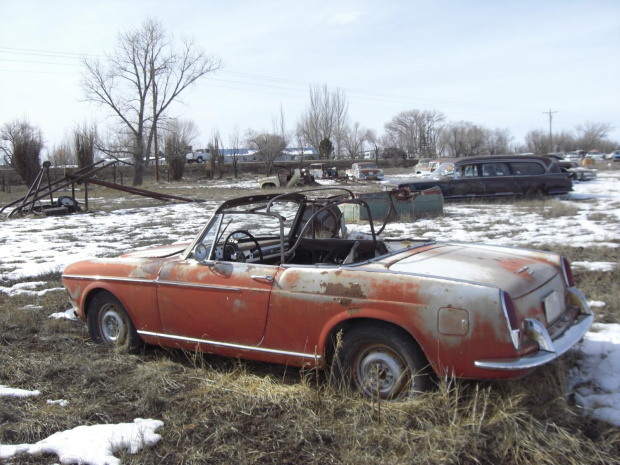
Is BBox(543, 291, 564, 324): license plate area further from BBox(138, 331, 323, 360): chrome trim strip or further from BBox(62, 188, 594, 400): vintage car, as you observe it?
BBox(138, 331, 323, 360): chrome trim strip

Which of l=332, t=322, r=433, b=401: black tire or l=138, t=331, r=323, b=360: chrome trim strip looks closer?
l=332, t=322, r=433, b=401: black tire

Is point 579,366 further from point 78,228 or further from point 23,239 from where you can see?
point 78,228

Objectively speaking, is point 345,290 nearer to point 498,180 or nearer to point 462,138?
point 498,180

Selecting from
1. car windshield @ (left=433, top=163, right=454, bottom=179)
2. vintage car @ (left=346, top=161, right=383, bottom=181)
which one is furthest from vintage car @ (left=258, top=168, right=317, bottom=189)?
car windshield @ (left=433, top=163, right=454, bottom=179)

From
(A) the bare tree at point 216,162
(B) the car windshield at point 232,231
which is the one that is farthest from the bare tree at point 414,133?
(B) the car windshield at point 232,231

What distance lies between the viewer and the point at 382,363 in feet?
10.1

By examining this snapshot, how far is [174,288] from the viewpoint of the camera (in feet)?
12.9

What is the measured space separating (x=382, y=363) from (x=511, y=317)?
794mm

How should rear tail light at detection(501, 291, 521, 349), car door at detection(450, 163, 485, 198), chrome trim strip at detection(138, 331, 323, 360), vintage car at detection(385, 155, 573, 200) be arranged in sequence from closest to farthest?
rear tail light at detection(501, 291, 521, 349) < chrome trim strip at detection(138, 331, 323, 360) < vintage car at detection(385, 155, 573, 200) < car door at detection(450, 163, 485, 198)

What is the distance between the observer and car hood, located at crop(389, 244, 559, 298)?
296 cm

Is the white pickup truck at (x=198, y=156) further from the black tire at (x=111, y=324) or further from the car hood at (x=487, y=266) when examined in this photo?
the car hood at (x=487, y=266)

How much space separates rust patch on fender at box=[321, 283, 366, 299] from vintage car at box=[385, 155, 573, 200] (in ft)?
37.3

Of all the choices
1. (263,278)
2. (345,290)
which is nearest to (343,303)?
(345,290)

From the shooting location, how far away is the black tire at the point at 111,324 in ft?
14.1
